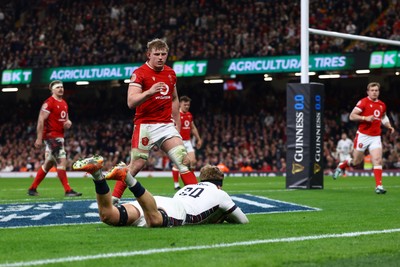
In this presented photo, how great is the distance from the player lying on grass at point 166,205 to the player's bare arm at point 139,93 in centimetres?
118

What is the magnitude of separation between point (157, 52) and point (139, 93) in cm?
56

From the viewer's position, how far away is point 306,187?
56.5ft

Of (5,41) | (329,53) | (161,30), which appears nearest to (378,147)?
(329,53)

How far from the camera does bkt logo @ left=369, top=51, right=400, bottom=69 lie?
30.2 m

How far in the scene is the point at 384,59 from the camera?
3053 centimetres

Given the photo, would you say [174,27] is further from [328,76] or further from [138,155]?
[138,155]

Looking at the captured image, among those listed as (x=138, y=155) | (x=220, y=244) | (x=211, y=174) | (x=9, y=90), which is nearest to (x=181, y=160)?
(x=138, y=155)

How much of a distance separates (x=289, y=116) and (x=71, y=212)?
8.12 metres

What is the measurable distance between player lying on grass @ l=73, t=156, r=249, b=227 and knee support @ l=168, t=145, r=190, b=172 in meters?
1.43

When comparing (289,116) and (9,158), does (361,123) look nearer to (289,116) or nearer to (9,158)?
(289,116)

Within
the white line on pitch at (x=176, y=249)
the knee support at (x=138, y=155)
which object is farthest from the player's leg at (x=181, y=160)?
the white line on pitch at (x=176, y=249)

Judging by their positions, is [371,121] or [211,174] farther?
[371,121]

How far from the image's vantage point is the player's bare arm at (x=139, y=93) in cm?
942

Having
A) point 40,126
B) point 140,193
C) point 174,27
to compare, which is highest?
point 174,27
